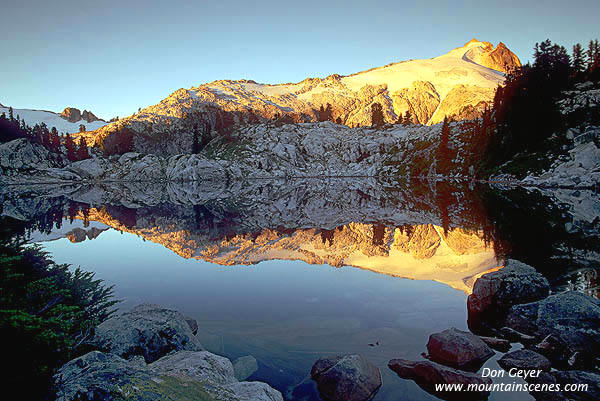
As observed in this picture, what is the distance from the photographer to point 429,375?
9.88 metres

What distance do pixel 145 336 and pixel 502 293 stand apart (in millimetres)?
15541

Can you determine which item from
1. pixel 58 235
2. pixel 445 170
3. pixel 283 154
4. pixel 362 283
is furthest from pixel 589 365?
pixel 283 154

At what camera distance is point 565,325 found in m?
11.9

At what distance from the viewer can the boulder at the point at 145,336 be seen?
10.3 m

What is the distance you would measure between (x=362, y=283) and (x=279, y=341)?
7.98 meters

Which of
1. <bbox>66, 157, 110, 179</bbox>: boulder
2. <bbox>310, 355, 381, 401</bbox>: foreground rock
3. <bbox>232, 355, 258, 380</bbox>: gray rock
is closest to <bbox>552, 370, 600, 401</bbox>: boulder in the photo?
<bbox>310, 355, 381, 401</bbox>: foreground rock

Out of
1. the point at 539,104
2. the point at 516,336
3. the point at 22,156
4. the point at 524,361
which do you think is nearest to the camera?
the point at 524,361

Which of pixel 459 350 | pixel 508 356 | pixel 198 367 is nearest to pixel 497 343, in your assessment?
pixel 508 356

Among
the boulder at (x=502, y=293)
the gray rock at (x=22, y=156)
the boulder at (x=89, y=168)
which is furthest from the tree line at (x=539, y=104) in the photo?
the gray rock at (x=22, y=156)

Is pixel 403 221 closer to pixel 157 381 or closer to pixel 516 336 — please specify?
pixel 516 336

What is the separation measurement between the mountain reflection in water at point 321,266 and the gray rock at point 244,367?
0.29 meters

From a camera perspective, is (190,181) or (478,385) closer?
(478,385)

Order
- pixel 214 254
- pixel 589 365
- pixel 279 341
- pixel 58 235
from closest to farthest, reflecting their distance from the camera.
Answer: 1. pixel 589 365
2. pixel 279 341
3. pixel 214 254
4. pixel 58 235

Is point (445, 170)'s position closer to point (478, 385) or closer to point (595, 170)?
point (595, 170)
